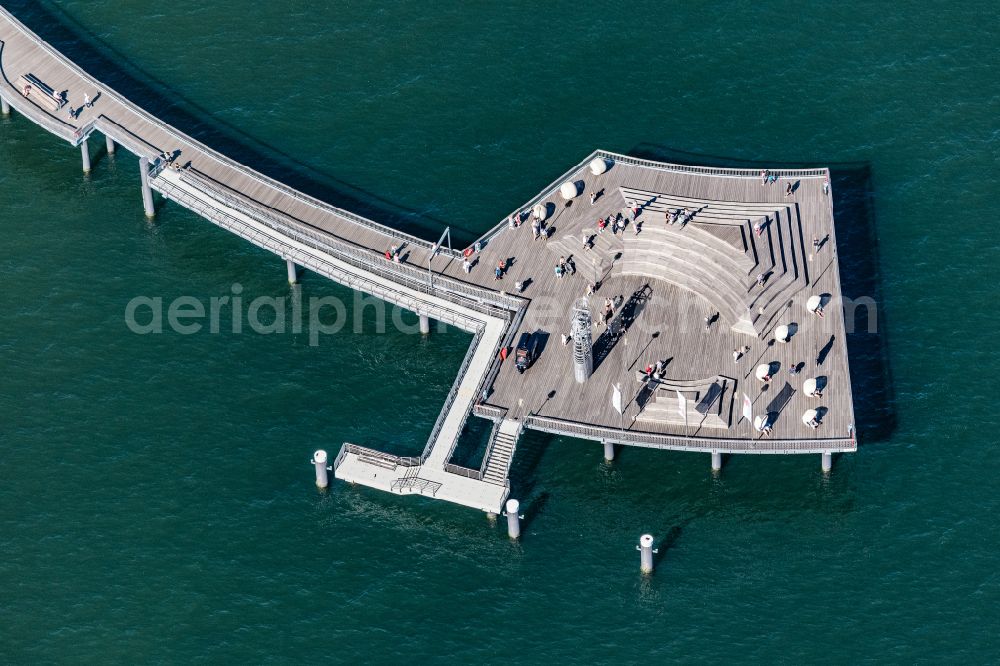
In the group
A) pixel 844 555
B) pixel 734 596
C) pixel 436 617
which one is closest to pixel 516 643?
pixel 436 617

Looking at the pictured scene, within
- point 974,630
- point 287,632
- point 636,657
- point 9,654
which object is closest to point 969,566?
point 974,630

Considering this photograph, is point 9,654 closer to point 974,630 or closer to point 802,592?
point 802,592

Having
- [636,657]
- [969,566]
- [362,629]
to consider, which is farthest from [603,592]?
[969,566]

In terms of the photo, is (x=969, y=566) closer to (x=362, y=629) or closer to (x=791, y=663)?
(x=791, y=663)
